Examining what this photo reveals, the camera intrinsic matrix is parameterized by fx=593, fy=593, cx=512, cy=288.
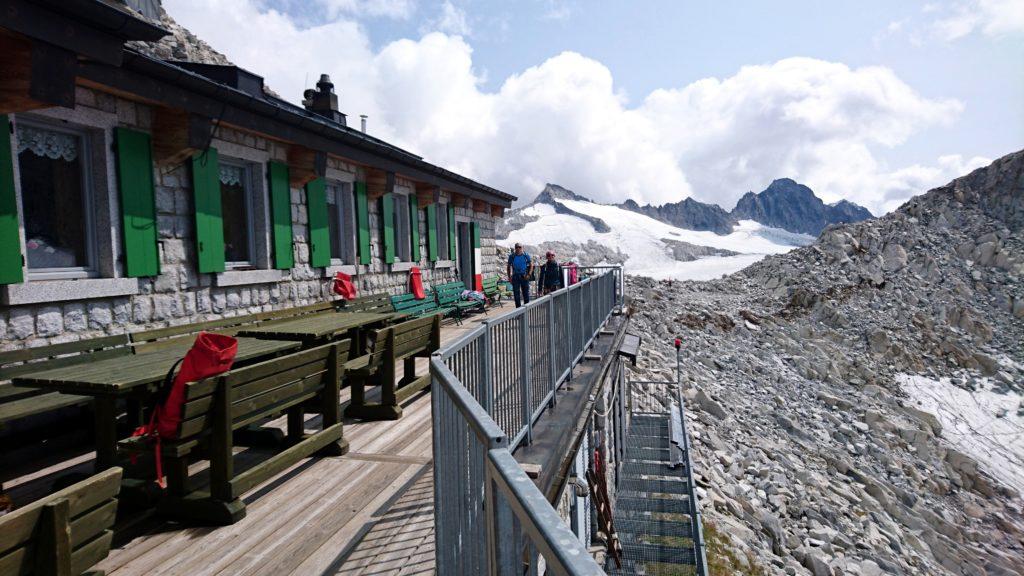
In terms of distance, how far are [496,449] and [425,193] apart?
1178 centimetres

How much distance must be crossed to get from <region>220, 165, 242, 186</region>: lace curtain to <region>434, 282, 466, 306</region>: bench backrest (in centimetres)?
556

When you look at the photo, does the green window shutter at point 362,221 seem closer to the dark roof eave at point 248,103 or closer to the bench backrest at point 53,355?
the dark roof eave at point 248,103

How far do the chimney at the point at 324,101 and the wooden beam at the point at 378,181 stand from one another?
506 centimetres

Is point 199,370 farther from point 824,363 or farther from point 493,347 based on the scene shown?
point 824,363

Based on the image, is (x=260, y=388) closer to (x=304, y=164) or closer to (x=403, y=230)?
(x=304, y=164)

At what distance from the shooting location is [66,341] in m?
5.19

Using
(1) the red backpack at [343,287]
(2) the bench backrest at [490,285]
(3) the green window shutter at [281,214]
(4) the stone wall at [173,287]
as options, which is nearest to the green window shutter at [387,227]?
(4) the stone wall at [173,287]

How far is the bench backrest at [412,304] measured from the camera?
1088cm

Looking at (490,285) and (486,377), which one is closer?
(486,377)

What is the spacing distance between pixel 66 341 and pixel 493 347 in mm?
3869

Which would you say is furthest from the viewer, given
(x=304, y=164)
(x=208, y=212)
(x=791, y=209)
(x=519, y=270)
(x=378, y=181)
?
(x=791, y=209)

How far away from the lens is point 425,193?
1305 cm

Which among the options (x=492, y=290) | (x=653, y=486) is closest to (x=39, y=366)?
(x=653, y=486)

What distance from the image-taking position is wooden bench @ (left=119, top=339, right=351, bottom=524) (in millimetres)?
3547
